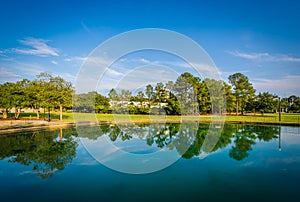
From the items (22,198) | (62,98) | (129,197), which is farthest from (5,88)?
(129,197)

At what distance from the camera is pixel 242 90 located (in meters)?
37.0

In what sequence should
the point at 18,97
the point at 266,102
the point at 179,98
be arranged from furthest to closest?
1. the point at 266,102
2. the point at 179,98
3. the point at 18,97

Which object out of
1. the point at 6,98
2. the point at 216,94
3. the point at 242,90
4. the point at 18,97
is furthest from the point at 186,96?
the point at 6,98

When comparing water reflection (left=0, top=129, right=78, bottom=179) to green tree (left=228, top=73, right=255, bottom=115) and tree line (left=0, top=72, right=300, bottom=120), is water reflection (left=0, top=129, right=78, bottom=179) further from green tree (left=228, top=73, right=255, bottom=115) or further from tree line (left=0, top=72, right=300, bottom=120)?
green tree (left=228, top=73, right=255, bottom=115)

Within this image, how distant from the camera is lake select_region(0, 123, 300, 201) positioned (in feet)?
16.3

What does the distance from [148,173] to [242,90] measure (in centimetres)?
3511

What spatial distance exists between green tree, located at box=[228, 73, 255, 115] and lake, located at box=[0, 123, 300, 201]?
27.8 meters

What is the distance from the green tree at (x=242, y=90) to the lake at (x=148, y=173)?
27.8m

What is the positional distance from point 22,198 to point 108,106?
32.2 meters

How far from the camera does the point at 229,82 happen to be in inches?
1515

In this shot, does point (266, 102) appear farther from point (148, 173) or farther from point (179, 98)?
point (148, 173)

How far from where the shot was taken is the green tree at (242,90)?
36750mm

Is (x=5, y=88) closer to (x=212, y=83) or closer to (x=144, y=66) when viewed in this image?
(x=144, y=66)

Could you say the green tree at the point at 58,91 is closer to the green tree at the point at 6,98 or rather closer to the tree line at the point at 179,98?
the green tree at the point at 6,98
